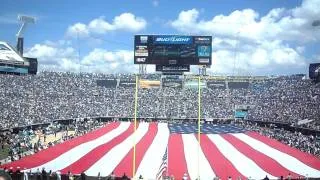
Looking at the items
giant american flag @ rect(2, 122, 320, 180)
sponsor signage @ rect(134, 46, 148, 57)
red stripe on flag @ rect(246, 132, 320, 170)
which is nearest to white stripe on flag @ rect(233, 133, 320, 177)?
giant american flag @ rect(2, 122, 320, 180)

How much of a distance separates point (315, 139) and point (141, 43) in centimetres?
2090

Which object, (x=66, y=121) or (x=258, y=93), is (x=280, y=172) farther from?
(x=258, y=93)

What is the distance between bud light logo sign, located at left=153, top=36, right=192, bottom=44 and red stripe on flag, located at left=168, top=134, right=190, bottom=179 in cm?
1416

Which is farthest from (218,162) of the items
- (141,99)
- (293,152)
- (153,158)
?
(141,99)

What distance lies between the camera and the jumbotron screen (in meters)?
48.2

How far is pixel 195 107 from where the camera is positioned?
6562cm

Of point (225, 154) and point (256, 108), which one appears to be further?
point (256, 108)

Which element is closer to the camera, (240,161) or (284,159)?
(240,161)

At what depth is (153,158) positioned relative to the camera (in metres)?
27.6

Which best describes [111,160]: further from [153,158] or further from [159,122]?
[159,122]

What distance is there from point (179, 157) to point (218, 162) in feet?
8.48

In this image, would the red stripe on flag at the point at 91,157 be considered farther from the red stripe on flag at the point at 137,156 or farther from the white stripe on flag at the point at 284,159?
the white stripe on flag at the point at 284,159

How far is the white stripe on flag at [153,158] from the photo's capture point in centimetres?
2313

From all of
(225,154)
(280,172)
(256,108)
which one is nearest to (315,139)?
(225,154)
